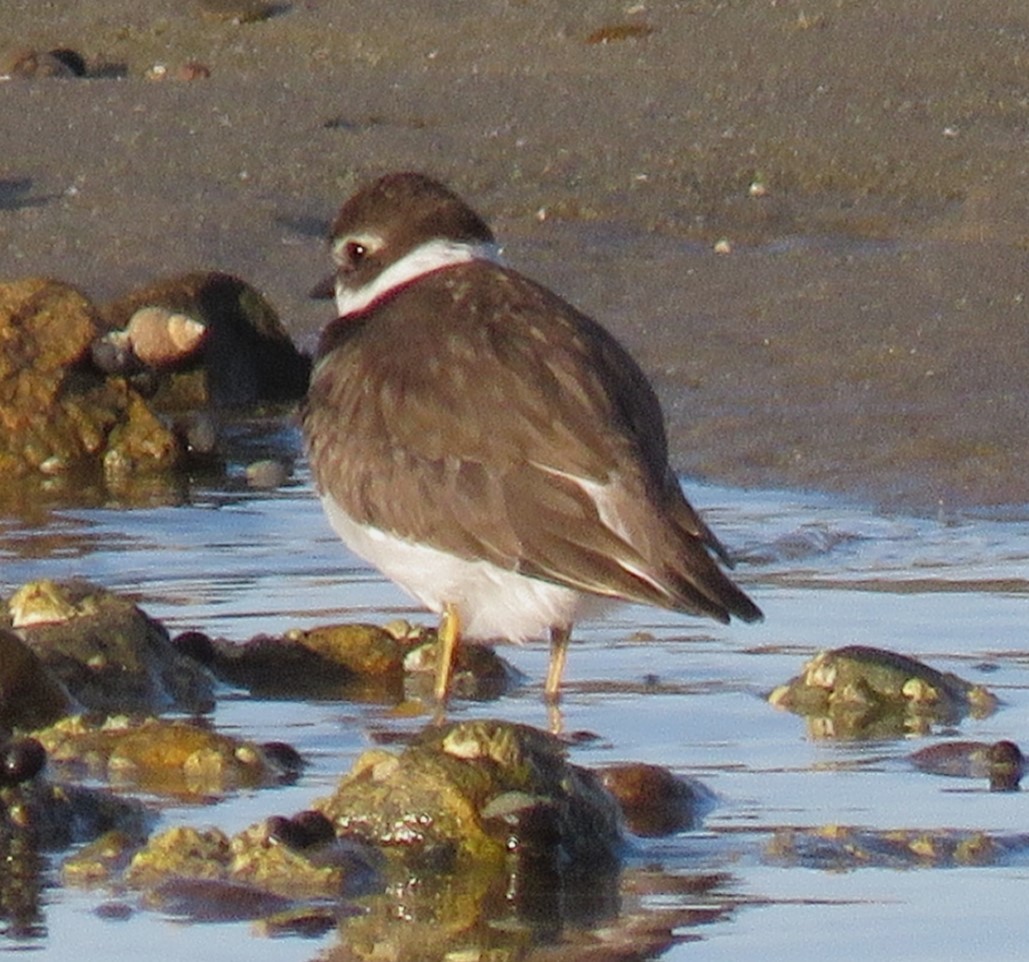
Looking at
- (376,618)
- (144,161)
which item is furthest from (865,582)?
(144,161)

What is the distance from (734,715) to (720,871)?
110 cm

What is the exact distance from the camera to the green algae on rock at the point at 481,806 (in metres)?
4.61

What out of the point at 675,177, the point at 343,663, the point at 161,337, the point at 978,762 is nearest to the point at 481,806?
the point at 978,762

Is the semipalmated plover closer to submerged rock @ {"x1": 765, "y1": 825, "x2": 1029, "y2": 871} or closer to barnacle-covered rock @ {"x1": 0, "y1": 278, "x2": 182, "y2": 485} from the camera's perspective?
submerged rock @ {"x1": 765, "y1": 825, "x2": 1029, "y2": 871}

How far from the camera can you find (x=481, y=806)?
463 cm

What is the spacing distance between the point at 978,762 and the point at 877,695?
0.53m

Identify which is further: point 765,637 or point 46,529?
point 46,529

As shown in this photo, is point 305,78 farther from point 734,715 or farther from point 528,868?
point 528,868

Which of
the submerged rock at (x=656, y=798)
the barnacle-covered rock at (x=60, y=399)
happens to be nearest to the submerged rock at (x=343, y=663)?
the submerged rock at (x=656, y=798)

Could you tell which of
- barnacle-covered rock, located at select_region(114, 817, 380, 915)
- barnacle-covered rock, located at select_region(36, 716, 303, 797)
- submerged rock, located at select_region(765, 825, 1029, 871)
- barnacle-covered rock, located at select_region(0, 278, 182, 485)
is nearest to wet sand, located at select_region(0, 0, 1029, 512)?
barnacle-covered rock, located at select_region(0, 278, 182, 485)

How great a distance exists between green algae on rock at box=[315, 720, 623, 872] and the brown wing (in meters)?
0.71

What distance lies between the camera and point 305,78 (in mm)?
12680

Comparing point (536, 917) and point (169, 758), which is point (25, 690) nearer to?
point (169, 758)

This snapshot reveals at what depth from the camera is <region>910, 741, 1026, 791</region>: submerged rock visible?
5027 mm
